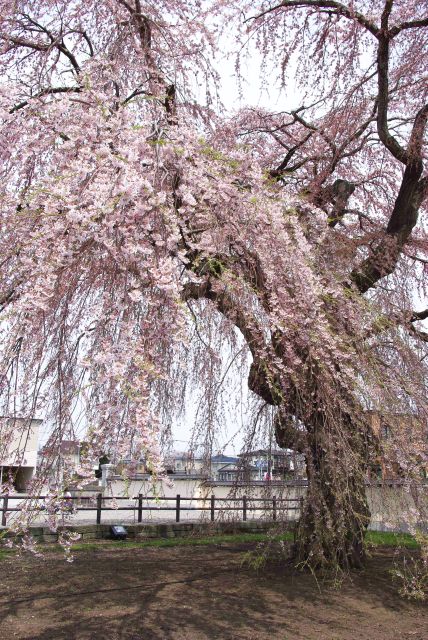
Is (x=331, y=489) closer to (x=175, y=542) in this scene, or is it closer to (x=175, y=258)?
(x=175, y=258)

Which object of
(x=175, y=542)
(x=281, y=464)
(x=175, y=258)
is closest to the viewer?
(x=175, y=258)

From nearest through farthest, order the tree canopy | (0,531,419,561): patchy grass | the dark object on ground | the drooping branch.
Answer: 1. the tree canopy
2. the drooping branch
3. (0,531,419,561): patchy grass
4. the dark object on ground

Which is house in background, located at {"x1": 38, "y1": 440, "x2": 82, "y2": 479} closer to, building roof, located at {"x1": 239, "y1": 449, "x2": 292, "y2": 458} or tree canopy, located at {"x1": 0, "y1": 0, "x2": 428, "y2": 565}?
tree canopy, located at {"x1": 0, "y1": 0, "x2": 428, "y2": 565}

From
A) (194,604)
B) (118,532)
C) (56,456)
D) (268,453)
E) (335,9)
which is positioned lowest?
(194,604)

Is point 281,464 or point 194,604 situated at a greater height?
point 281,464

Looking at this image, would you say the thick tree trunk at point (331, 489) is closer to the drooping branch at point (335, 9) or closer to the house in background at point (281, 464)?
the house in background at point (281, 464)

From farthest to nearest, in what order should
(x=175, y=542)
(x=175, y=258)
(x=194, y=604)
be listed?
1. (x=175, y=542)
2. (x=194, y=604)
3. (x=175, y=258)

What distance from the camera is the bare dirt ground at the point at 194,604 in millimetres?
3787

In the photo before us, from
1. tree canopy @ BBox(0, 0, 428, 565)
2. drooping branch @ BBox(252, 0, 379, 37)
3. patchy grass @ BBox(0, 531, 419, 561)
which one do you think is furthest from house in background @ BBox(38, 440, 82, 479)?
patchy grass @ BBox(0, 531, 419, 561)

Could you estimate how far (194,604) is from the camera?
175 inches

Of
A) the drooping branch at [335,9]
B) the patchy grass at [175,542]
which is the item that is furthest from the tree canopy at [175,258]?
the patchy grass at [175,542]

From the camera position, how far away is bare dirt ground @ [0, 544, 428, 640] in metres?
A: 3.79

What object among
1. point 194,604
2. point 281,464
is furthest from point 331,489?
point 194,604

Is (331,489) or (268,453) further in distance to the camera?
(268,453)
